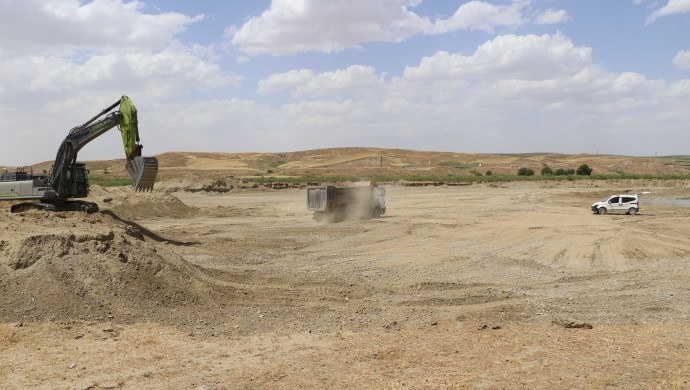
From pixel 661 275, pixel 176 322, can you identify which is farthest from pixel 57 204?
pixel 661 275

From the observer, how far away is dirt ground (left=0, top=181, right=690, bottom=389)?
9594mm

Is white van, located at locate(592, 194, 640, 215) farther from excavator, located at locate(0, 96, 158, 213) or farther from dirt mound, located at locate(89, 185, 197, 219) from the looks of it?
excavator, located at locate(0, 96, 158, 213)

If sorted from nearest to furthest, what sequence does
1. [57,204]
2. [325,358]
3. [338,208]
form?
[325,358]
[57,204]
[338,208]

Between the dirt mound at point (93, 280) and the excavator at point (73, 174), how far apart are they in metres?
7.56

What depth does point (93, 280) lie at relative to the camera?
1366 centimetres

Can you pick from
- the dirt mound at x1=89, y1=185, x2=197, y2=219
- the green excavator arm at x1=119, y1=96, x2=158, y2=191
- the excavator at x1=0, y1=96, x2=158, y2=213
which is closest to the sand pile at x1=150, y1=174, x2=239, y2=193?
the dirt mound at x1=89, y1=185, x2=197, y2=219

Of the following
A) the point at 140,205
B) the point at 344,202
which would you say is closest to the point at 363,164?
the point at 140,205

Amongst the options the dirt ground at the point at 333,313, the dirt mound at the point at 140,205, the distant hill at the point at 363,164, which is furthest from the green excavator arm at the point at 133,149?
the distant hill at the point at 363,164

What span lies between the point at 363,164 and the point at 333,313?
109 m

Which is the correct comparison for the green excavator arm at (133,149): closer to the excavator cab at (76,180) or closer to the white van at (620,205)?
the excavator cab at (76,180)

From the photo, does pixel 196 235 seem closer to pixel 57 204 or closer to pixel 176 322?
pixel 57 204

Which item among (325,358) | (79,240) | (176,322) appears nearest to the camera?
(325,358)

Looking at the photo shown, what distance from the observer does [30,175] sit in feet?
80.4

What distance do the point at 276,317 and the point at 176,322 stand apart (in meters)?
2.10
